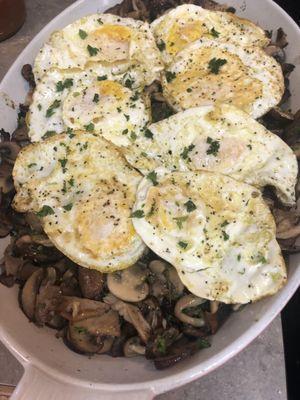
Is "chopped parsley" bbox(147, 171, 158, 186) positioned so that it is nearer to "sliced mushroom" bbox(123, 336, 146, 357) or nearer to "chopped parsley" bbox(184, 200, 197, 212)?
"chopped parsley" bbox(184, 200, 197, 212)

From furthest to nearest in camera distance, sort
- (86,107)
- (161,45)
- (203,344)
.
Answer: (161,45), (86,107), (203,344)

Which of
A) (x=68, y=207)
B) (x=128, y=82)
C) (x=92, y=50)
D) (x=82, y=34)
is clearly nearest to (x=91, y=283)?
(x=68, y=207)

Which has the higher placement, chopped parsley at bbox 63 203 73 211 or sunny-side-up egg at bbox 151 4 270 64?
sunny-side-up egg at bbox 151 4 270 64

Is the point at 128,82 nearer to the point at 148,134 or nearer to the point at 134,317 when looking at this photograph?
the point at 148,134

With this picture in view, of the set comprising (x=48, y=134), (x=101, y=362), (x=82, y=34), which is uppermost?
(x=82, y=34)

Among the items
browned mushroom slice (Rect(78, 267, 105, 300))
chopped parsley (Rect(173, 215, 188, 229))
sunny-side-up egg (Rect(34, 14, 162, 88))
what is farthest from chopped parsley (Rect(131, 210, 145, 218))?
sunny-side-up egg (Rect(34, 14, 162, 88))

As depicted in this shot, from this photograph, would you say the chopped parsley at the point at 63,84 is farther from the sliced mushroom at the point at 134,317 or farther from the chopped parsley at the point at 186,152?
the sliced mushroom at the point at 134,317
